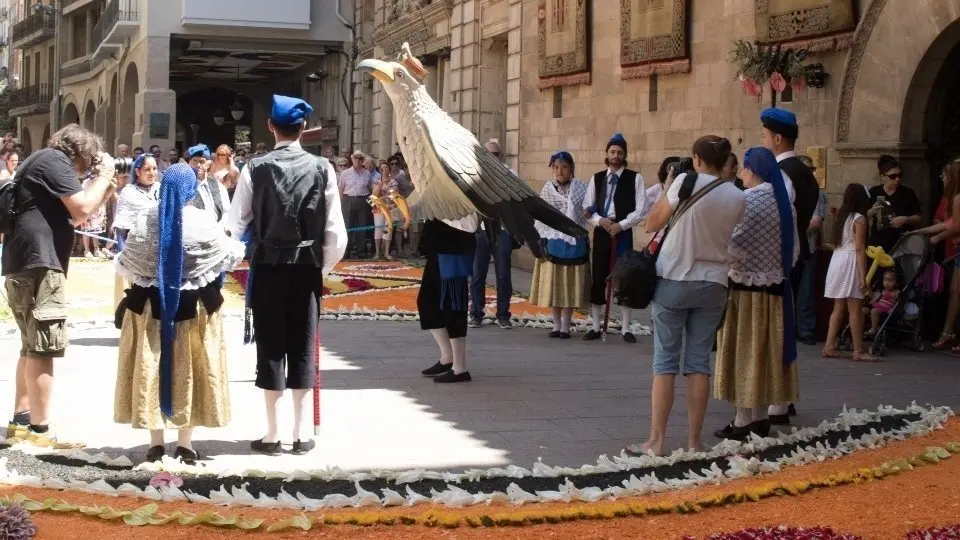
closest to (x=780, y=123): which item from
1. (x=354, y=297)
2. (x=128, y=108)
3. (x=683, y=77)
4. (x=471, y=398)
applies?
(x=471, y=398)

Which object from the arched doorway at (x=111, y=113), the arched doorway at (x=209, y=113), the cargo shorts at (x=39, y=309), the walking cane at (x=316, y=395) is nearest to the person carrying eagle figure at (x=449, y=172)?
the walking cane at (x=316, y=395)

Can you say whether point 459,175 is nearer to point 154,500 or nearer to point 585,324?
point 154,500

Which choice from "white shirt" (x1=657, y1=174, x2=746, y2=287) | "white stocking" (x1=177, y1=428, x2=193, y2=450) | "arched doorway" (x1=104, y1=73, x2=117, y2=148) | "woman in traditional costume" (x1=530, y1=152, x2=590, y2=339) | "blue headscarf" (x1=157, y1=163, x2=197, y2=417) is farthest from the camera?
"arched doorway" (x1=104, y1=73, x2=117, y2=148)

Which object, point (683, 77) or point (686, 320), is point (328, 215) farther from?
point (683, 77)

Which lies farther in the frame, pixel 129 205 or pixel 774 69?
pixel 774 69

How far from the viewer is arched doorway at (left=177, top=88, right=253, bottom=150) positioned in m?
47.8

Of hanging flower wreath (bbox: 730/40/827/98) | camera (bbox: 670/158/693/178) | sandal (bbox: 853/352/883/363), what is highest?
hanging flower wreath (bbox: 730/40/827/98)

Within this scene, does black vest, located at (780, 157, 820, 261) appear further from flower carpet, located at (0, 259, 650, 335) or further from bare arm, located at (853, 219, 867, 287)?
flower carpet, located at (0, 259, 650, 335)

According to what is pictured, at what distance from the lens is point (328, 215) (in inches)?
270

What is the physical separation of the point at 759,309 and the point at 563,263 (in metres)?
4.60

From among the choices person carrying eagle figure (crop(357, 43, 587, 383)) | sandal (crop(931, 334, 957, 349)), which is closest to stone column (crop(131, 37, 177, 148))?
sandal (crop(931, 334, 957, 349))

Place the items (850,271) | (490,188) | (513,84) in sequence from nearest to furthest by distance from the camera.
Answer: (490,188)
(850,271)
(513,84)

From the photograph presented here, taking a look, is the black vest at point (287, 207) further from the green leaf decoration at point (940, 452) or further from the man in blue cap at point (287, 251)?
the green leaf decoration at point (940, 452)

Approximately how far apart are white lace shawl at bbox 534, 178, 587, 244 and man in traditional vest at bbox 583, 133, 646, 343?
0.11 metres
